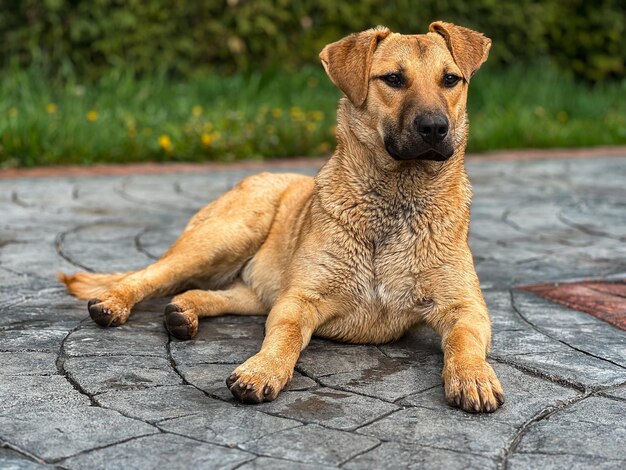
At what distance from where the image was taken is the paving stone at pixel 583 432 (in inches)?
135

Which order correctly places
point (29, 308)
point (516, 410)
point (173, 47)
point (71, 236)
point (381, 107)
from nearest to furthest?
point (516, 410)
point (381, 107)
point (29, 308)
point (71, 236)
point (173, 47)

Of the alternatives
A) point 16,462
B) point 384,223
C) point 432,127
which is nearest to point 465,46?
point 432,127

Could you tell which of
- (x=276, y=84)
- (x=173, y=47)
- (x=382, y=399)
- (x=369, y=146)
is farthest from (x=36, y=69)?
(x=382, y=399)

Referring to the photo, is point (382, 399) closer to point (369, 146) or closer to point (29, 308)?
point (369, 146)

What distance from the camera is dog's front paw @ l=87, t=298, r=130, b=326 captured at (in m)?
4.73

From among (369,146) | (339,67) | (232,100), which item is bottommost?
(232,100)

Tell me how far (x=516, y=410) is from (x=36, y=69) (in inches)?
326

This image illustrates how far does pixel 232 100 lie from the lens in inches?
443

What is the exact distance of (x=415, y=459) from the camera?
10.8 feet

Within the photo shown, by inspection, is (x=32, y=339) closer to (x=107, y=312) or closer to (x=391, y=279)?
(x=107, y=312)

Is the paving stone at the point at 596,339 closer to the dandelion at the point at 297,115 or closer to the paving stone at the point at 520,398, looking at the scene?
the paving stone at the point at 520,398

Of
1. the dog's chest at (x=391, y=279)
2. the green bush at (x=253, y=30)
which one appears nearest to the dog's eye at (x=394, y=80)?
the dog's chest at (x=391, y=279)

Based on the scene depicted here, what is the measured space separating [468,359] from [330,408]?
2.01 ft

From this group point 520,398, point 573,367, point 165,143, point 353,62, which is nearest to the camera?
point 520,398
